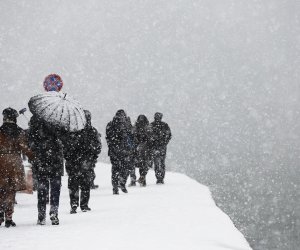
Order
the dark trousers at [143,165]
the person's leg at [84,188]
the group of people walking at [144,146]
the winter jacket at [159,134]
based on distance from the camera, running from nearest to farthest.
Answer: the person's leg at [84,188] → the group of people walking at [144,146] → the dark trousers at [143,165] → the winter jacket at [159,134]

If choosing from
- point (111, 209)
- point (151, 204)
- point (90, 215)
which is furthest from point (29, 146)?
point (151, 204)

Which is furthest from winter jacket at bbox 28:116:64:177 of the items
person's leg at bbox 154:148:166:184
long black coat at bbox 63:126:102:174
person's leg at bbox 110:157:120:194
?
person's leg at bbox 154:148:166:184

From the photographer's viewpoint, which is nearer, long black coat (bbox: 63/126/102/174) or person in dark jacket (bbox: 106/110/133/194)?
long black coat (bbox: 63/126/102/174)

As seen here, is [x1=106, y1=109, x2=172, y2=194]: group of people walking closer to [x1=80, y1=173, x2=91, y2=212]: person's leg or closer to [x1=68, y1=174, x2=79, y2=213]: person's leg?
[x1=80, y1=173, x2=91, y2=212]: person's leg

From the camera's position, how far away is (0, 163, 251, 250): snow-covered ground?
6.52m

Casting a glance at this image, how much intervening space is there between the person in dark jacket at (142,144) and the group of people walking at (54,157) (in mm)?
295

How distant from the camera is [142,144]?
15969 millimetres

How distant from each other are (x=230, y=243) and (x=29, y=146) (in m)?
3.22

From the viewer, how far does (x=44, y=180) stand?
316 inches

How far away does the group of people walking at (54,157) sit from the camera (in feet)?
26.2

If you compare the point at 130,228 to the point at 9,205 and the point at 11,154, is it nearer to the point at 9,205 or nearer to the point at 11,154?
the point at 9,205

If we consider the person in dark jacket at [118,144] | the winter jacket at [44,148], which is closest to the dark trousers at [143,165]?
the person in dark jacket at [118,144]

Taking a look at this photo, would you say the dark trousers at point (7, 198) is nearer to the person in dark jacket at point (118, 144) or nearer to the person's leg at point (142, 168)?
the person in dark jacket at point (118, 144)

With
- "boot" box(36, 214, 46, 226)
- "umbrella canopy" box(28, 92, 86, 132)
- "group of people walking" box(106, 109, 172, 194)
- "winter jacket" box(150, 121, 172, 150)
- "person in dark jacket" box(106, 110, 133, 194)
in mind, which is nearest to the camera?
"umbrella canopy" box(28, 92, 86, 132)
